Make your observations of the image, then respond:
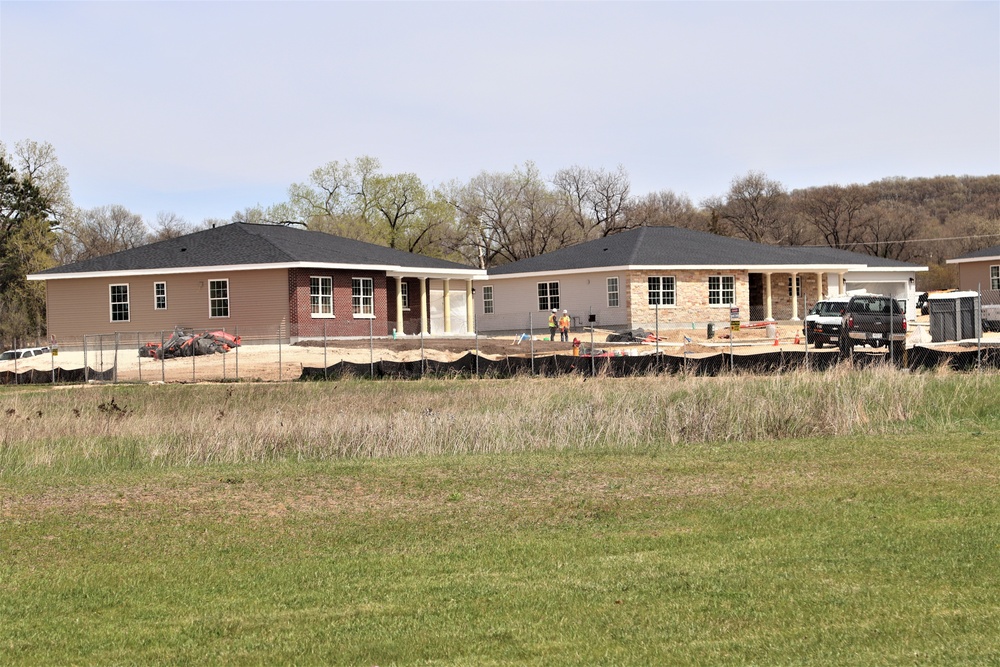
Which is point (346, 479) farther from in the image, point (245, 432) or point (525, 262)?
point (525, 262)

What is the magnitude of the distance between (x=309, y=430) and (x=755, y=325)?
34065 mm

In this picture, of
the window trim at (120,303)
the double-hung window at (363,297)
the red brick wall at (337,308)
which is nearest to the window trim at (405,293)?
the red brick wall at (337,308)

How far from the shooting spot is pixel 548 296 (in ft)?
180

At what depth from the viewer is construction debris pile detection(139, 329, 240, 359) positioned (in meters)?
38.1

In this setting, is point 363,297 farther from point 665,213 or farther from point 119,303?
point 665,213

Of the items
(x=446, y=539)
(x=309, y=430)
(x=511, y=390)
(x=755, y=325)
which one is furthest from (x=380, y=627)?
(x=755, y=325)

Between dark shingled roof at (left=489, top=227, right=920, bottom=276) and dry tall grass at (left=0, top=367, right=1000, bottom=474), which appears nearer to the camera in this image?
dry tall grass at (left=0, top=367, right=1000, bottom=474)

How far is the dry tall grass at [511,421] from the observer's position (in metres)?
16.8

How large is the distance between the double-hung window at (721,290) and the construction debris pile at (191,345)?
2220 cm

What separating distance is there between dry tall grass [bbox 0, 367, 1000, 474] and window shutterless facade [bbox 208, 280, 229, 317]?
20.2 m

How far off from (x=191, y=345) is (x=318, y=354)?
14.3 ft

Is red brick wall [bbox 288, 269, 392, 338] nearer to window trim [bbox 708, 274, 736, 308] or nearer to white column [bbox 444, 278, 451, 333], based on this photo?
white column [bbox 444, 278, 451, 333]

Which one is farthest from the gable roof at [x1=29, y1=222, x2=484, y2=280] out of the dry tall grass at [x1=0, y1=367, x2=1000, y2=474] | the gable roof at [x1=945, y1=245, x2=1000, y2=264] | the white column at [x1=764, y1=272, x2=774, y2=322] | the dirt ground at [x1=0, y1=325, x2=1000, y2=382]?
the gable roof at [x1=945, y1=245, x2=1000, y2=264]

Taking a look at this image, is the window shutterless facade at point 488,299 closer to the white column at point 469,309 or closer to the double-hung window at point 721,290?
the white column at point 469,309
